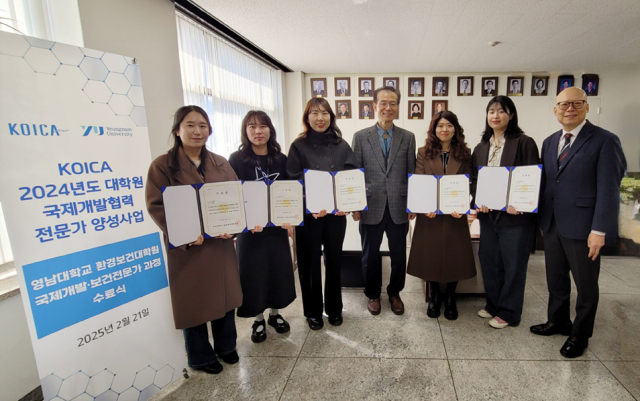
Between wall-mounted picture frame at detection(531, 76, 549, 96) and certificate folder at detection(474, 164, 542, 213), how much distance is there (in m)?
4.54

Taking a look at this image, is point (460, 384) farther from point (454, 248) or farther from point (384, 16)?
point (384, 16)

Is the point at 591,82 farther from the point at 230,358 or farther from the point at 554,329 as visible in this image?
the point at 230,358

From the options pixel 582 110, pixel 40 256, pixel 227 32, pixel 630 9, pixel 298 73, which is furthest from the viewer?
pixel 298 73

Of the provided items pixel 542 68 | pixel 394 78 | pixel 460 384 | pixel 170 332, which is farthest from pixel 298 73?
pixel 460 384

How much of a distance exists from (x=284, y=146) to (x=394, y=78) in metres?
2.38

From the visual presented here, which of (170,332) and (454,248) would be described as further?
(454,248)

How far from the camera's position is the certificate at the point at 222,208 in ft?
5.52

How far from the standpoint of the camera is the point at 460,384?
5.76 feet

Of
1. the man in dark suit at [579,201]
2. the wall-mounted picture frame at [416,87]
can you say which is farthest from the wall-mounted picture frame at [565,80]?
the man in dark suit at [579,201]

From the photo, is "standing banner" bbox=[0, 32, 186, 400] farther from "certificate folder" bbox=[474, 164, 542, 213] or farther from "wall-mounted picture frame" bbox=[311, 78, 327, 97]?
"wall-mounted picture frame" bbox=[311, 78, 327, 97]

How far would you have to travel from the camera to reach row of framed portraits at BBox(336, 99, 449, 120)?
5.54 m

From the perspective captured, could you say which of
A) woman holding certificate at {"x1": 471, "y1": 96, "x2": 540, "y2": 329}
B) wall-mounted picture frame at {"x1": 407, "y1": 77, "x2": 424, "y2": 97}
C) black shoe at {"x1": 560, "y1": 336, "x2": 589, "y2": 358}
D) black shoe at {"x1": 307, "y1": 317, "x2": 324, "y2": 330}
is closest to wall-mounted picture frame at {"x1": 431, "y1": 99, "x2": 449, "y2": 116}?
wall-mounted picture frame at {"x1": 407, "y1": 77, "x2": 424, "y2": 97}

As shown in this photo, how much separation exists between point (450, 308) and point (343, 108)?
4144 mm

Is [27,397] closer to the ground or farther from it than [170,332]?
closer to the ground
